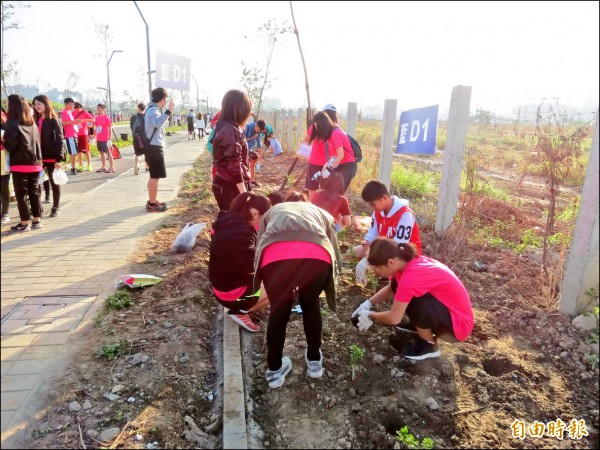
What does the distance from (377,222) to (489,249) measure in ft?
6.49

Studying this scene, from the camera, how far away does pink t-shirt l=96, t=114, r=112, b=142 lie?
9.73 metres

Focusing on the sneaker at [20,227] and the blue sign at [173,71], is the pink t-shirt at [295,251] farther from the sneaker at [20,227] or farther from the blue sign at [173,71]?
the blue sign at [173,71]

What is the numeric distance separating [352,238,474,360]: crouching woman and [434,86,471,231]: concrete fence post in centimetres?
236

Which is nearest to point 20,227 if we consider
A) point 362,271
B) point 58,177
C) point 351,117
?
point 58,177

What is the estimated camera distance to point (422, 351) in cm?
298

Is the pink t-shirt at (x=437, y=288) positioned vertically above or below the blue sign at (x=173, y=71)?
below

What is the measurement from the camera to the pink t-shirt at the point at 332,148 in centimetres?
505

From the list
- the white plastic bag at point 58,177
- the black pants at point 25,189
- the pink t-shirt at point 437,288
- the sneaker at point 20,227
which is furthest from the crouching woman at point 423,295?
the white plastic bag at point 58,177

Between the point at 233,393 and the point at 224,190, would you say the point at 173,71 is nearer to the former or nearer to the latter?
the point at 224,190

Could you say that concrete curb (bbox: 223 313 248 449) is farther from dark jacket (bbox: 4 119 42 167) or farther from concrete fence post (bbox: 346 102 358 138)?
concrete fence post (bbox: 346 102 358 138)

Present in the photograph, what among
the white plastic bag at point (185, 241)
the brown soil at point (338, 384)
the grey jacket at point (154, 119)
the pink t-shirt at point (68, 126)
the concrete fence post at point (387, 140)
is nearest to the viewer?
the brown soil at point (338, 384)

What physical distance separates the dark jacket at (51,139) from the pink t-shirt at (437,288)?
5.12m

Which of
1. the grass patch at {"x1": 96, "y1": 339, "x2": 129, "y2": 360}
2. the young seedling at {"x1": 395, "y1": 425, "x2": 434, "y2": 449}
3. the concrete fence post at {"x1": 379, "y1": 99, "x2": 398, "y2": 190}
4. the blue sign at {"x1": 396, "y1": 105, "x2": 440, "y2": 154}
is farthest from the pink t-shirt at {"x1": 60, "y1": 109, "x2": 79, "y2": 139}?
the young seedling at {"x1": 395, "y1": 425, "x2": 434, "y2": 449}

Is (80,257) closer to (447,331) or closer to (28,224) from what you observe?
(28,224)
